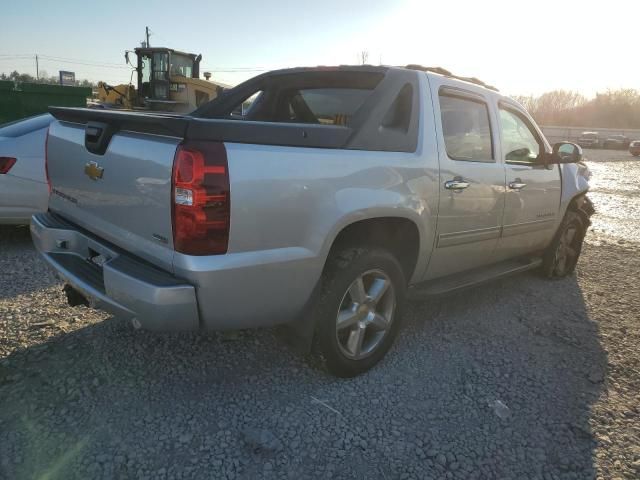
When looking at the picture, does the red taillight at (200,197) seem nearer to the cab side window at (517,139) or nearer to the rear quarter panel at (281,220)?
the rear quarter panel at (281,220)

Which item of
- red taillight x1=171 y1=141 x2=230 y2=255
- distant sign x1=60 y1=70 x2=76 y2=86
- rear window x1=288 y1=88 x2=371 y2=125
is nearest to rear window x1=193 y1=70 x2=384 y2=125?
rear window x1=288 y1=88 x2=371 y2=125

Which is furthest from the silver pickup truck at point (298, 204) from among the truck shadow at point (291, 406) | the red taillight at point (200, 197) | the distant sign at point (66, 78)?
the distant sign at point (66, 78)

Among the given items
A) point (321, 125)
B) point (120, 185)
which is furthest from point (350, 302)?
point (120, 185)

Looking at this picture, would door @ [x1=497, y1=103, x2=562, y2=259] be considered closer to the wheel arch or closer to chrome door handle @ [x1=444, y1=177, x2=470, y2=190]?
chrome door handle @ [x1=444, y1=177, x2=470, y2=190]

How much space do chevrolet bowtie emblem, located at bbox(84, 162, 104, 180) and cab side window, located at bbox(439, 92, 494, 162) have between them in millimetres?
2225

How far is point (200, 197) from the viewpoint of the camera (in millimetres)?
2129

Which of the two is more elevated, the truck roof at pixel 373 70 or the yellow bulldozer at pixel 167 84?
the yellow bulldozer at pixel 167 84

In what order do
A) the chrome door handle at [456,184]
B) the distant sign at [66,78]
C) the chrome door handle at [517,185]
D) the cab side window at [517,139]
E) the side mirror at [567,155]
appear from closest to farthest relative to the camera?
1. the chrome door handle at [456,184]
2. the chrome door handle at [517,185]
3. the cab side window at [517,139]
4. the side mirror at [567,155]
5. the distant sign at [66,78]

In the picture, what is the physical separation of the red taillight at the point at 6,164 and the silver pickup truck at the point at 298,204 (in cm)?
226

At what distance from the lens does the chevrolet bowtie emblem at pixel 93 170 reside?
104 inches

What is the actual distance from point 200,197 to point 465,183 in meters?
2.03

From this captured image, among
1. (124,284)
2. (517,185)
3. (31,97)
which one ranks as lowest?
(124,284)

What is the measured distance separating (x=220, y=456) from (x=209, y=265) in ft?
3.06

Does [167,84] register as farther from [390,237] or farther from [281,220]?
[281,220]
